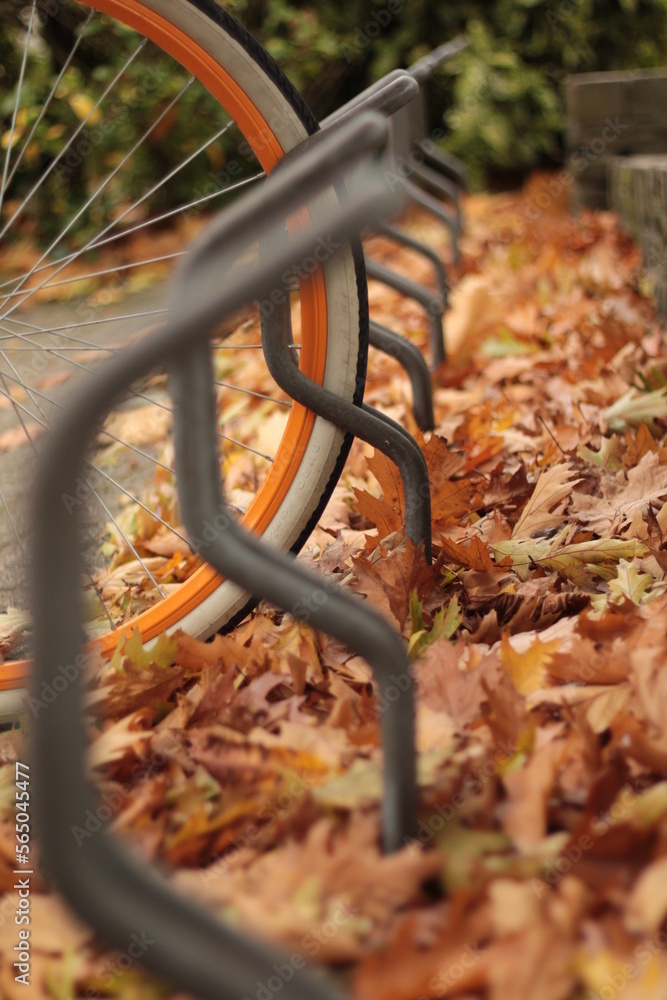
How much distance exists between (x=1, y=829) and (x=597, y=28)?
6.01 meters

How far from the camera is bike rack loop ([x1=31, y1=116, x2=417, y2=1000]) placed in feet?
1.95

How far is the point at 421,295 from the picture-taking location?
2129 mm

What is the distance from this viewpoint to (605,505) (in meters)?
1.47

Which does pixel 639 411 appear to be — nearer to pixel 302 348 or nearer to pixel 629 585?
pixel 629 585

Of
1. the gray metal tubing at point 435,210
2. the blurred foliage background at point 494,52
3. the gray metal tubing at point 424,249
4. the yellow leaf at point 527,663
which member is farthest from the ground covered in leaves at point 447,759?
the blurred foliage background at point 494,52

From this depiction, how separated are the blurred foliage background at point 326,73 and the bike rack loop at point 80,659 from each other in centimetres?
403

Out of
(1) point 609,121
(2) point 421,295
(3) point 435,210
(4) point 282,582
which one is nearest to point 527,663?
(4) point 282,582

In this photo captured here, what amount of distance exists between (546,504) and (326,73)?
459 cm

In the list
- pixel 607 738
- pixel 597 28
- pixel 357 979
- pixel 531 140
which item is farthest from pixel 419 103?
pixel 357 979

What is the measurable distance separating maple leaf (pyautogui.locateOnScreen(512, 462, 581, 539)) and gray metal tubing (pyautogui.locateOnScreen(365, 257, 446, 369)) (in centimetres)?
77

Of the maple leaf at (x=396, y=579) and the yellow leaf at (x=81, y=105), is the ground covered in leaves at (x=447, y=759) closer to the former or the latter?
the maple leaf at (x=396, y=579)

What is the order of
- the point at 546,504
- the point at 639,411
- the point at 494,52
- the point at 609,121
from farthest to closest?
1. the point at 494,52
2. the point at 609,121
3. the point at 639,411
4. the point at 546,504

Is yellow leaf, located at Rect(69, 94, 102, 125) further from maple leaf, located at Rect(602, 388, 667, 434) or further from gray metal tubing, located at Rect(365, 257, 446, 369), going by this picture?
maple leaf, located at Rect(602, 388, 667, 434)

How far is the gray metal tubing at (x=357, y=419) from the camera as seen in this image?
1144 millimetres
